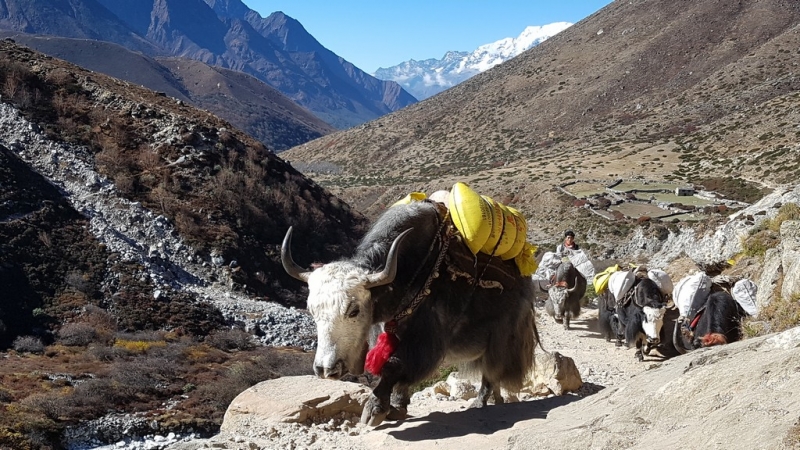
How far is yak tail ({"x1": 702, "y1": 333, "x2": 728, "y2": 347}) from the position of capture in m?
6.68

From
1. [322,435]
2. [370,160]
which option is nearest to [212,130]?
[322,435]

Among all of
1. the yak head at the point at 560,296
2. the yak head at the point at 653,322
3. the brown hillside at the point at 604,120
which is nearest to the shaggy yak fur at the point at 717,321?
the yak head at the point at 653,322

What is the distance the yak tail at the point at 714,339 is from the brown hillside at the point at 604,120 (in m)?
26.5

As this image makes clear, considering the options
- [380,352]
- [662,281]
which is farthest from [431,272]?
[662,281]

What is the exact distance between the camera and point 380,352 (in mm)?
4566

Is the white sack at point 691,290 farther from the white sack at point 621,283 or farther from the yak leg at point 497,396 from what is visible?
the yak leg at point 497,396

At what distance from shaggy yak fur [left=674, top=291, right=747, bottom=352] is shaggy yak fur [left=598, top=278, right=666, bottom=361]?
1170 millimetres

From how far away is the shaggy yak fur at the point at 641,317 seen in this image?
30.3ft

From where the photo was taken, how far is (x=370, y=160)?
264 feet

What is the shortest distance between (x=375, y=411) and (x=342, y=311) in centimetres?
103

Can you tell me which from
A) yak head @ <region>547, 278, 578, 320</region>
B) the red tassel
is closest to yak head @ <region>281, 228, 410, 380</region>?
the red tassel

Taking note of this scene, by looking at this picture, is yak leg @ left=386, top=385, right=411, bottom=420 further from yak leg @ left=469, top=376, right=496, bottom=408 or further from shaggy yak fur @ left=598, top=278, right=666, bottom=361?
shaggy yak fur @ left=598, top=278, right=666, bottom=361

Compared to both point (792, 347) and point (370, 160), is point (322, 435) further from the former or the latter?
point (370, 160)

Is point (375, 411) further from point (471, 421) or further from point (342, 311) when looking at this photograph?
point (342, 311)
